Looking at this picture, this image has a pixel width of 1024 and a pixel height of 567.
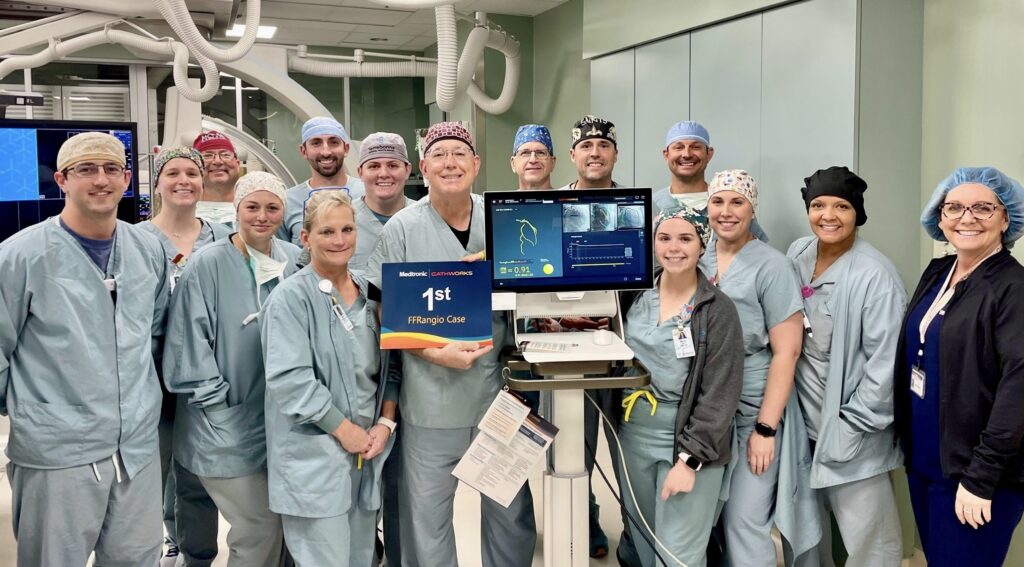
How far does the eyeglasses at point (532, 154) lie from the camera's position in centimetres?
322

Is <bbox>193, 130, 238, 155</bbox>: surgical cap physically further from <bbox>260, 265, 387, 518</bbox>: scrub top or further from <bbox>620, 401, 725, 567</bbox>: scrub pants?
<bbox>620, 401, 725, 567</bbox>: scrub pants

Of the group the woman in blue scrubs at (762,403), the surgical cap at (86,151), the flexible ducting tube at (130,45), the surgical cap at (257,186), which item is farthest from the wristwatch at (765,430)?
the flexible ducting tube at (130,45)

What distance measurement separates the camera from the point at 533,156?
3213 mm

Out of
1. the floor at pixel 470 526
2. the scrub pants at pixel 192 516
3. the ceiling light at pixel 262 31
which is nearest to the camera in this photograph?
the scrub pants at pixel 192 516

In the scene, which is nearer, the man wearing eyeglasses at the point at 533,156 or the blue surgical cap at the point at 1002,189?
the blue surgical cap at the point at 1002,189

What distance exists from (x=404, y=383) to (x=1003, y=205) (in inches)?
67.9

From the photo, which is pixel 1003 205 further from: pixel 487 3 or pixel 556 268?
pixel 487 3

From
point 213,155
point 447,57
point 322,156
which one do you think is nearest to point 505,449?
point 322,156

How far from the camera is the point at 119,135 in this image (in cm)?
321

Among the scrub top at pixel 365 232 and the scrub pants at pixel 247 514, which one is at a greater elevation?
the scrub top at pixel 365 232

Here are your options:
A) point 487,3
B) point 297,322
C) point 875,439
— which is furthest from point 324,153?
point 487,3

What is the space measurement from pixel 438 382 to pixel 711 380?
78cm

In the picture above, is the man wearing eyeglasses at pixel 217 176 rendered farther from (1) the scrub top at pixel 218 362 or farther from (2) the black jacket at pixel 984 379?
(2) the black jacket at pixel 984 379

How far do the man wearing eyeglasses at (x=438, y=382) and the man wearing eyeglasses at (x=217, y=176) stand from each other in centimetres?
102
